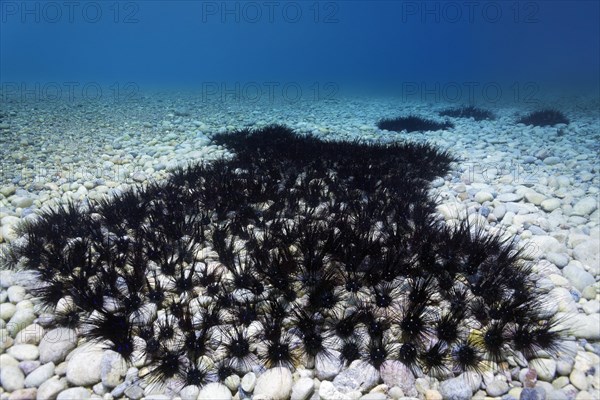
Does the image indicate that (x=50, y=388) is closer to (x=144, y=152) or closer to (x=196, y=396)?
(x=196, y=396)

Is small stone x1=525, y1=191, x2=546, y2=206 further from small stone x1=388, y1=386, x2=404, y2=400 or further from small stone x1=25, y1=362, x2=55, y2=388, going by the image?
small stone x1=25, y1=362, x2=55, y2=388

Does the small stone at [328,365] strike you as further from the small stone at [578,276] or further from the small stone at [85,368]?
the small stone at [578,276]

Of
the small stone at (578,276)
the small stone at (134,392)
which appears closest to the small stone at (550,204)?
the small stone at (578,276)

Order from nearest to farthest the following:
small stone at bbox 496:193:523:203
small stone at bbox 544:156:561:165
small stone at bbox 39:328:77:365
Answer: small stone at bbox 39:328:77:365, small stone at bbox 496:193:523:203, small stone at bbox 544:156:561:165

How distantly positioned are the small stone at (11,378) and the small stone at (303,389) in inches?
92.4

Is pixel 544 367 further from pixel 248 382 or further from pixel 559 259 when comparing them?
pixel 248 382

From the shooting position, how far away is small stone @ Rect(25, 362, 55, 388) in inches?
118

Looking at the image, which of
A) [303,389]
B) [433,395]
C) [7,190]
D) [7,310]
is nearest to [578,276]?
[433,395]

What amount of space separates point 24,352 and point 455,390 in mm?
3870

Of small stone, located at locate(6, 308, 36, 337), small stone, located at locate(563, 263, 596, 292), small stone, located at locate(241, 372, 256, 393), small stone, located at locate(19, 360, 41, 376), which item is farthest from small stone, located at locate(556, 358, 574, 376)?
small stone, located at locate(6, 308, 36, 337)

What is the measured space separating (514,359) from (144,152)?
31.0ft

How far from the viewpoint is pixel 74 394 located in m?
2.89

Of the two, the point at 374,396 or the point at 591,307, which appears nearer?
the point at 374,396

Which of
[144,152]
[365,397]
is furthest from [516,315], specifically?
[144,152]
